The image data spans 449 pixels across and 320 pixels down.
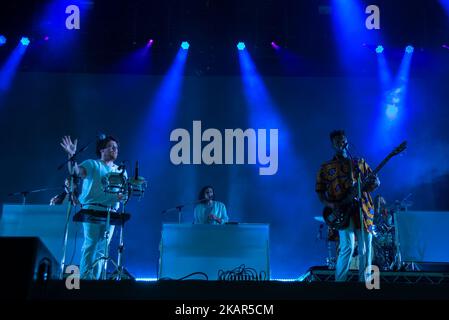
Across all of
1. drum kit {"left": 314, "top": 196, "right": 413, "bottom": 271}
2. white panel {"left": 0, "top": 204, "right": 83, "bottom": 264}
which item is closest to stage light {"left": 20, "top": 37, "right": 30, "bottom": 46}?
white panel {"left": 0, "top": 204, "right": 83, "bottom": 264}

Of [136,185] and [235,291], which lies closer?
[235,291]

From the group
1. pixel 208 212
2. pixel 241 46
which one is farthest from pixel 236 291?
pixel 241 46

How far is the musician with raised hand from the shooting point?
5172mm

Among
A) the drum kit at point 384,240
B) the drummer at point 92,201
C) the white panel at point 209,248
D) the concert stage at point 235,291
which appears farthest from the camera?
the drum kit at point 384,240

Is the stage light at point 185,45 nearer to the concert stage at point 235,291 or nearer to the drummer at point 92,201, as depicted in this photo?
the drummer at point 92,201

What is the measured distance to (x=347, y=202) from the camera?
5.22 m

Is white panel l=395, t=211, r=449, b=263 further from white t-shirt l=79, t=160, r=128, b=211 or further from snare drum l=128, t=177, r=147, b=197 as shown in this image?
white t-shirt l=79, t=160, r=128, b=211

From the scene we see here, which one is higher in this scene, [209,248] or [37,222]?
[37,222]

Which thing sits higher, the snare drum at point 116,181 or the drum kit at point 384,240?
the drum kit at point 384,240

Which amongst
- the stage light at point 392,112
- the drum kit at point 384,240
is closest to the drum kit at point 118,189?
the drum kit at point 384,240

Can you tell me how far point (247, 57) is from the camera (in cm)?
935

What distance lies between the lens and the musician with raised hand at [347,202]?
517cm

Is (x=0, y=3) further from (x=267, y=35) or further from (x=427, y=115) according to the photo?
(x=427, y=115)

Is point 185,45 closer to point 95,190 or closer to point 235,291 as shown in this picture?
point 95,190
